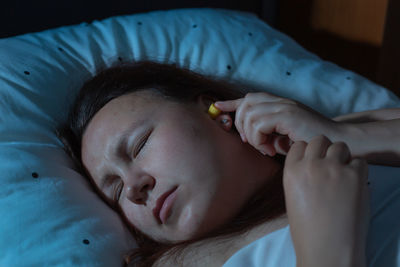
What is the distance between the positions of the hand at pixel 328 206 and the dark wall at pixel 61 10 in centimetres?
104

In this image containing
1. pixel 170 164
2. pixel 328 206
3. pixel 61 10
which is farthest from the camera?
pixel 61 10

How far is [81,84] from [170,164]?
482 mm

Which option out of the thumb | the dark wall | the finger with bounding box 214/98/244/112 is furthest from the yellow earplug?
the dark wall

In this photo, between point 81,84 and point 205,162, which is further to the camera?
point 81,84

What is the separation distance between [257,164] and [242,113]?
0.12 meters

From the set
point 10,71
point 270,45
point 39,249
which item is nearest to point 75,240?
point 39,249

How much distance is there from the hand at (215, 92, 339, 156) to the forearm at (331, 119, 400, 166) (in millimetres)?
33

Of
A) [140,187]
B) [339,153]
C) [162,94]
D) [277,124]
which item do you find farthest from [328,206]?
[162,94]

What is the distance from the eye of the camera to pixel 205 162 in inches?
33.9

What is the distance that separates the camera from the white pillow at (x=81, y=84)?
34.5 inches

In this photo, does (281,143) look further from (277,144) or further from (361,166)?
(361,166)

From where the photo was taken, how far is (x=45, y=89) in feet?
3.77

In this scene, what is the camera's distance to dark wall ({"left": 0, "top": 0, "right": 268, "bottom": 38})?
1402 millimetres

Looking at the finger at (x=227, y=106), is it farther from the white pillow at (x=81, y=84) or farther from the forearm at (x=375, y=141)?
the white pillow at (x=81, y=84)
